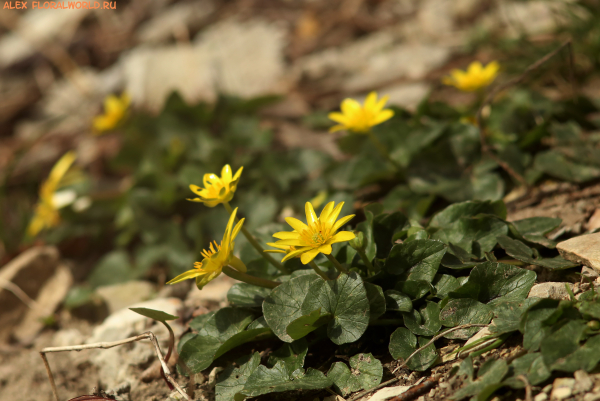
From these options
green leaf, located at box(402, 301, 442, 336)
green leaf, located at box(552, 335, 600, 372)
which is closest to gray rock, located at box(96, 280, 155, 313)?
green leaf, located at box(402, 301, 442, 336)

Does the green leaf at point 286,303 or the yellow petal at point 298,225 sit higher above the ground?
the yellow petal at point 298,225

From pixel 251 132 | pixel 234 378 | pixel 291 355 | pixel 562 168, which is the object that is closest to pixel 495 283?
pixel 291 355

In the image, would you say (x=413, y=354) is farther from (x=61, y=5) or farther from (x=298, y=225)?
(x=61, y=5)

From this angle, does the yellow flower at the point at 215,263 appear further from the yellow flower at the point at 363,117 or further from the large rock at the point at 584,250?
the large rock at the point at 584,250

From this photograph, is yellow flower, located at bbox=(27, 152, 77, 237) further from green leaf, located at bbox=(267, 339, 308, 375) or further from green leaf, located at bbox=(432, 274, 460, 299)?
green leaf, located at bbox=(432, 274, 460, 299)

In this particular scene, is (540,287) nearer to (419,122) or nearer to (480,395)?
(480,395)

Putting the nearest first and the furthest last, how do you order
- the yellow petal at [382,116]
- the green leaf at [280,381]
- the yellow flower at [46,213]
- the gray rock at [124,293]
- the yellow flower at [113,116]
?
1. the green leaf at [280,381]
2. the yellow petal at [382,116]
3. the gray rock at [124,293]
4. the yellow flower at [46,213]
5. the yellow flower at [113,116]

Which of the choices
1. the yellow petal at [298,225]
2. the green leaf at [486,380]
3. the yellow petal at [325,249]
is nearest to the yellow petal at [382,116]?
the yellow petal at [298,225]

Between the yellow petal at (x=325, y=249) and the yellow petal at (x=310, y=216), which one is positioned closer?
the yellow petal at (x=325, y=249)
